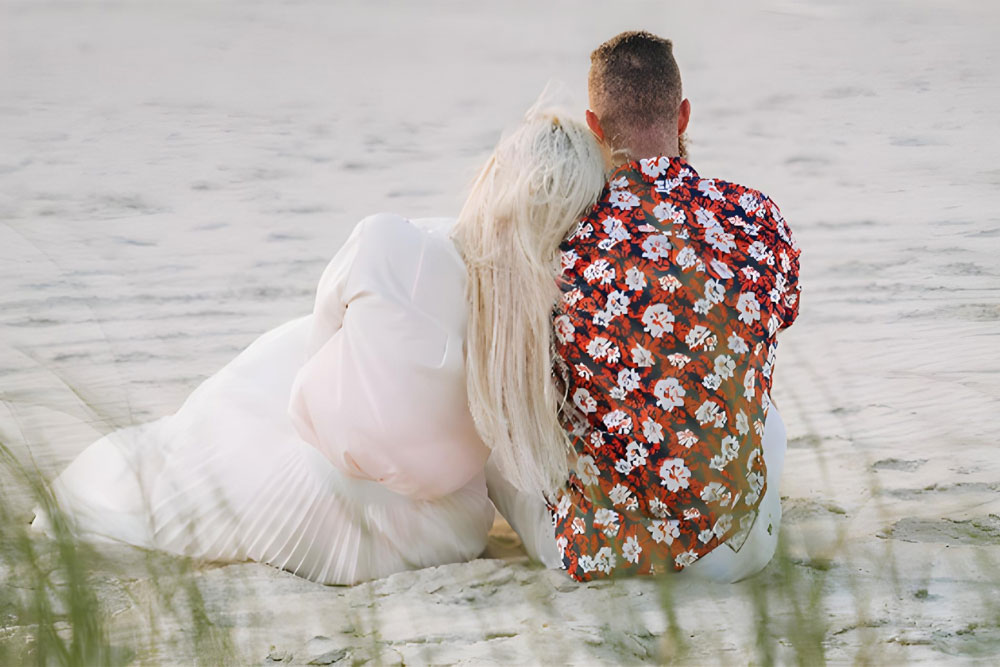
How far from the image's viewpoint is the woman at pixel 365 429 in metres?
2.73

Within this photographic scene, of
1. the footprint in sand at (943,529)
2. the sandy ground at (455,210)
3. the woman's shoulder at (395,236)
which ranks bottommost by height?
the footprint in sand at (943,529)

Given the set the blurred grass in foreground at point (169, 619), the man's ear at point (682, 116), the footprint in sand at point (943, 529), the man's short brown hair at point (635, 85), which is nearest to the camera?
the blurred grass in foreground at point (169, 619)

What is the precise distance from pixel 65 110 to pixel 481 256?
22.8 ft

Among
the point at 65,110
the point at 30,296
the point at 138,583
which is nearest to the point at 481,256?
the point at 138,583

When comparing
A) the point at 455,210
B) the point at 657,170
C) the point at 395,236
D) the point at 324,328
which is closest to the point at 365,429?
the point at 324,328

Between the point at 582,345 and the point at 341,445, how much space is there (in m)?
0.57

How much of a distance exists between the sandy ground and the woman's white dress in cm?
11

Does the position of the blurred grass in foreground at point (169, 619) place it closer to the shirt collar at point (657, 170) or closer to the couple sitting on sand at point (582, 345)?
the couple sitting on sand at point (582, 345)

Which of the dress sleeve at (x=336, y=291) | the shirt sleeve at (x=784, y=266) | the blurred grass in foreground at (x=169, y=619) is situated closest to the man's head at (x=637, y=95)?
the shirt sleeve at (x=784, y=266)

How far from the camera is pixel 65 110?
884 centimetres

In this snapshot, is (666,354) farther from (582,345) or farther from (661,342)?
(582,345)

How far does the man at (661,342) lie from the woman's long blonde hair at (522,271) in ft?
0.20

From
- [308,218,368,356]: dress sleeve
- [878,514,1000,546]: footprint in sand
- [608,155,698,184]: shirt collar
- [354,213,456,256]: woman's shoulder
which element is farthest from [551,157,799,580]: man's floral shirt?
[878,514,1000,546]: footprint in sand

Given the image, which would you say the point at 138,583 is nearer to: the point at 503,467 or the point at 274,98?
the point at 503,467
